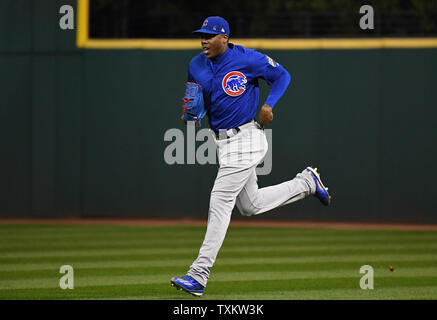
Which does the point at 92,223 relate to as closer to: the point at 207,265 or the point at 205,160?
the point at 205,160

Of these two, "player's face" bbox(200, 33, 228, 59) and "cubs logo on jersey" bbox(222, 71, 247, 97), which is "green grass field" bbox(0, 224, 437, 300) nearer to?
"cubs logo on jersey" bbox(222, 71, 247, 97)

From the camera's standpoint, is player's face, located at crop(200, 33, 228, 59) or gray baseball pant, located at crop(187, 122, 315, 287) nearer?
gray baseball pant, located at crop(187, 122, 315, 287)

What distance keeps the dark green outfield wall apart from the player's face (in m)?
7.89

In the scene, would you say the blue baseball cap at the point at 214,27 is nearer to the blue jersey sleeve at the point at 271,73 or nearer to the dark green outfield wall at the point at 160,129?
the blue jersey sleeve at the point at 271,73

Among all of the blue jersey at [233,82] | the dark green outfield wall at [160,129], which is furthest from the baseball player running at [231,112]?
the dark green outfield wall at [160,129]

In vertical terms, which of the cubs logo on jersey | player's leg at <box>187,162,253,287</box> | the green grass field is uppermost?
the cubs logo on jersey

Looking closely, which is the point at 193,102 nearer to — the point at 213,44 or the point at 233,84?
the point at 233,84

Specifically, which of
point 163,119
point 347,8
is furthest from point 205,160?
point 347,8

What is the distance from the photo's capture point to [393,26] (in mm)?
16500

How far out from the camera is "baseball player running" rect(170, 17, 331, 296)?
6551mm

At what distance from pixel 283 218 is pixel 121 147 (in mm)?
3224

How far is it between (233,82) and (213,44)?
35 cm

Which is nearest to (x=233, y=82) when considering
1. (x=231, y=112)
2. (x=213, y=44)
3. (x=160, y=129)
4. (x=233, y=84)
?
(x=233, y=84)

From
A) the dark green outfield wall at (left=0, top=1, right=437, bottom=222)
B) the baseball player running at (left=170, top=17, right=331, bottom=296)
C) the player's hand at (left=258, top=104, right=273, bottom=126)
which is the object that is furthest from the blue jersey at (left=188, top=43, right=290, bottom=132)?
the dark green outfield wall at (left=0, top=1, right=437, bottom=222)
